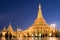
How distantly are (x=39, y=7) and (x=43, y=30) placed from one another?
372 inches

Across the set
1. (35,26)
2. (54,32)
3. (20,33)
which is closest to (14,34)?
(20,33)

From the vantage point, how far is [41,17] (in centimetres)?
7906

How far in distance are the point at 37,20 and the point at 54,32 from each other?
7.76 m

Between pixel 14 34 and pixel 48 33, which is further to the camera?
pixel 14 34

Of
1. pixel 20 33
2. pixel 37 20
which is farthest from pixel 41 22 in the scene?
pixel 20 33

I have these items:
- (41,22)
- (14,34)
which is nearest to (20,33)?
(14,34)

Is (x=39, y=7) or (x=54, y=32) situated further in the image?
(x=39, y=7)

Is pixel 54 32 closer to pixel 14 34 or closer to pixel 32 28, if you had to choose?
pixel 32 28

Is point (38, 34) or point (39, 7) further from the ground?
point (39, 7)

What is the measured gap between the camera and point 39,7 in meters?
82.1

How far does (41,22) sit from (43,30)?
116 inches

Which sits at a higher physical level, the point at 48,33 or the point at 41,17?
the point at 41,17

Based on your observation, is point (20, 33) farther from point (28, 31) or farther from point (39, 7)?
point (39, 7)

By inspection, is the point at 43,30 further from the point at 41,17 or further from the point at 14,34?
the point at 14,34
